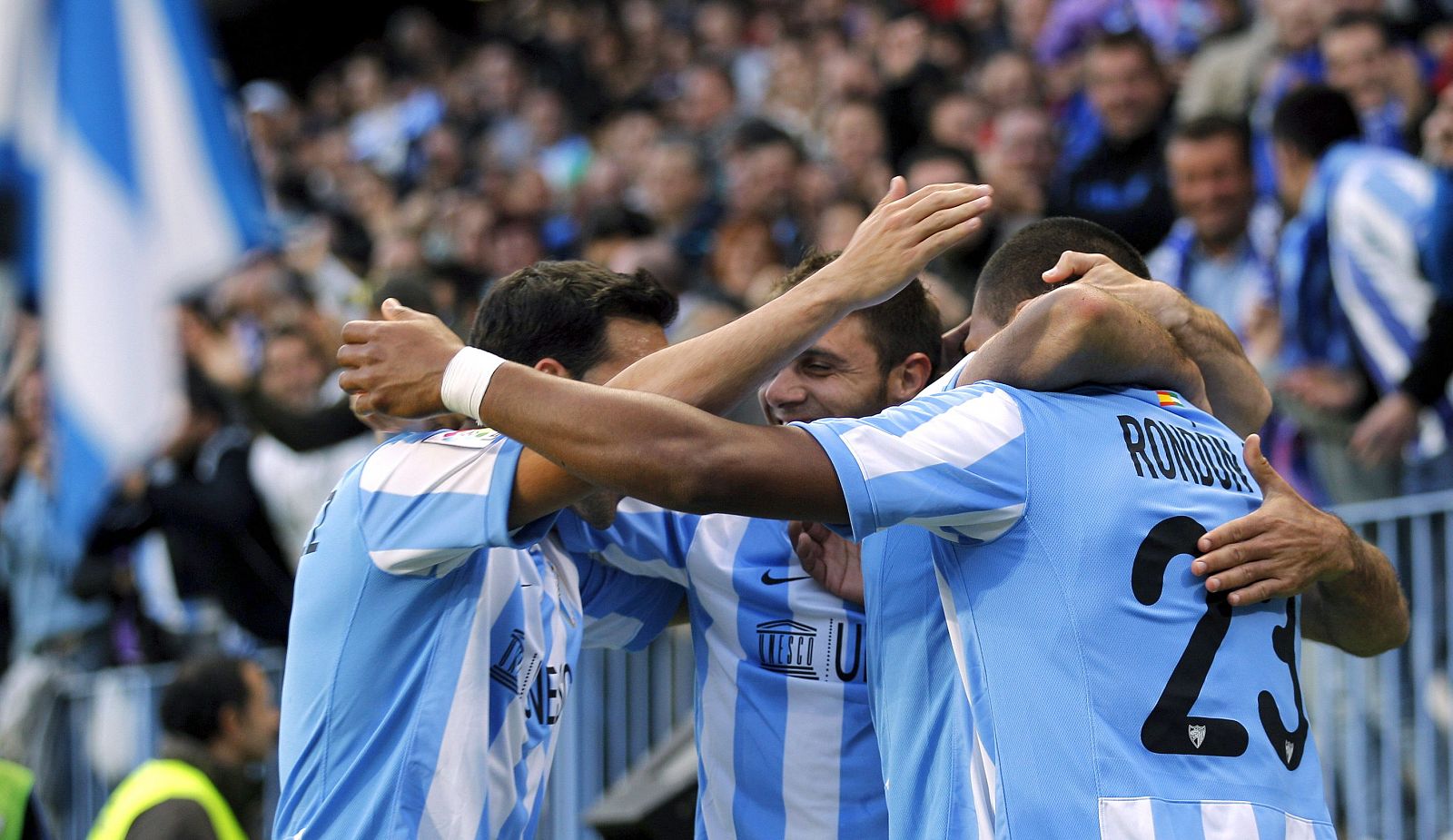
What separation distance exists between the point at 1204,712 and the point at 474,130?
535 inches

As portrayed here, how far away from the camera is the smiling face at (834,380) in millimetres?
3916

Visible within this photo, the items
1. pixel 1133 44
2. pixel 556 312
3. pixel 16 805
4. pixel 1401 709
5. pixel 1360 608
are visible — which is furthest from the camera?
pixel 1133 44

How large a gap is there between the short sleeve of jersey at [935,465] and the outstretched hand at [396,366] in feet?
2.31

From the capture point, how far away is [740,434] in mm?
2941

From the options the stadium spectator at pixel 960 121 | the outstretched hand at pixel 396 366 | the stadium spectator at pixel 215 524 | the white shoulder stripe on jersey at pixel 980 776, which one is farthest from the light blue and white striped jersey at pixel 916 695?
the stadium spectator at pixel 960 121

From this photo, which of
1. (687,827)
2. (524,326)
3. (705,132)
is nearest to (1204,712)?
(524,326)

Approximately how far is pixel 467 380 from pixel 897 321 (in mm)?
1301

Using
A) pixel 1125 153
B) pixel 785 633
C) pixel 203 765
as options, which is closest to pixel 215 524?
pixel 203 765

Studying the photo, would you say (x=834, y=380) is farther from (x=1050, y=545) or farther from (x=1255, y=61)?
(x=1255, y=61)

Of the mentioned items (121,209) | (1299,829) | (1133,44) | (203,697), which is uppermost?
(121,209)

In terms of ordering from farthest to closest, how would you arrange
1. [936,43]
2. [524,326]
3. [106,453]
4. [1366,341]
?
[936,43], [106,453], [1366,341], [524,326]

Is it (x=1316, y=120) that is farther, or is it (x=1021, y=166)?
(x=1021, y=166)

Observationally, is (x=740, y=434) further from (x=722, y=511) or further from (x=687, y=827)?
(x=687, y=827)

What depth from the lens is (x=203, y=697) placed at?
625 centimetres
